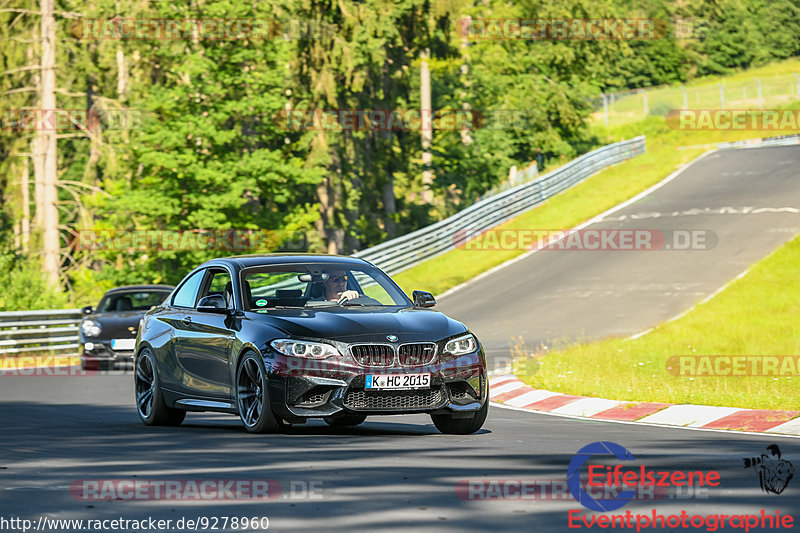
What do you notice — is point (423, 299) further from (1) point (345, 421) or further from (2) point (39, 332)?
(2) point (39, 332)

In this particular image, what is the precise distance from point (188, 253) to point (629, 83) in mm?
73244

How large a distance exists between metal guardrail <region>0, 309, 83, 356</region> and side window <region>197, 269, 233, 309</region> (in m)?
18.4

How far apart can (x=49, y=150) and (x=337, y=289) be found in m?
35.7

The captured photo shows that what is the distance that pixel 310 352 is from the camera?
1086 centimetres

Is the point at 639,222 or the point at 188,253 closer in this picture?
the point at 639,222

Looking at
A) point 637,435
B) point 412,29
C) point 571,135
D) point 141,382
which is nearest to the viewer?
A: point 637,435

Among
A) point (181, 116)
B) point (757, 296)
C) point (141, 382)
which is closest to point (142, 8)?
point (181, 116)

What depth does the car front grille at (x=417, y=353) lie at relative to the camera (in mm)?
10859

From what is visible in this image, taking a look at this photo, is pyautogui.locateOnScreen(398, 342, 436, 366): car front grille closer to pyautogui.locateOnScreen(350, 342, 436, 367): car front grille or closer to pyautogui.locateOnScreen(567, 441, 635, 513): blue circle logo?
pyautogui.locateOnScreen(350, 342, 436, 367): car front grille

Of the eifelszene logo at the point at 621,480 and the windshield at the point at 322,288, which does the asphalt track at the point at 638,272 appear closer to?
the windshield at the point at 322,288

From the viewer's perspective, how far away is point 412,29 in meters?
53.9

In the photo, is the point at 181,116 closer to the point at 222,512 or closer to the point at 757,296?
the point at 757,296

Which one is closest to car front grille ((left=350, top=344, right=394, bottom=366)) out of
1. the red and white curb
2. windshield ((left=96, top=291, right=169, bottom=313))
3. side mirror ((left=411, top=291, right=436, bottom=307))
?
side mirror ((left=411, top=291, right=436, bottom=307))

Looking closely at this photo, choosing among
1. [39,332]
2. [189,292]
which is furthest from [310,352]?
[39,332]
